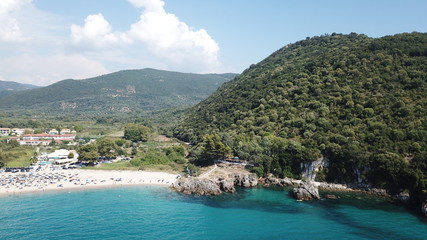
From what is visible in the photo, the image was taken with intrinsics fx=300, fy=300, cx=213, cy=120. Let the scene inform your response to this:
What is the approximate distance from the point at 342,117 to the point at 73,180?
61.5 meters

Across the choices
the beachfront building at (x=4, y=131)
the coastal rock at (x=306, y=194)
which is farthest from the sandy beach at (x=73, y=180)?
the beachfront building at (x=4, y=131)

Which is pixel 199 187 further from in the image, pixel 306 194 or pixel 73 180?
pixel 73 180

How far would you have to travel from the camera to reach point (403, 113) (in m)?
64.0

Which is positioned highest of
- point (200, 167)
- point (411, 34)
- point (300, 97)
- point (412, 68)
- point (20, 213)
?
point (411, 34)

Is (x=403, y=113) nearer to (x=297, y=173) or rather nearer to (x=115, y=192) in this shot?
(x=297, y=173)

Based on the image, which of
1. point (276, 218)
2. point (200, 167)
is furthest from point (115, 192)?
point (276, 218)

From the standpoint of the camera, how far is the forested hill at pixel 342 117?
56.6 m

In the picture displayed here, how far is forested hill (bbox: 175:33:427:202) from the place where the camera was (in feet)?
186

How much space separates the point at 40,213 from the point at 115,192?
13.5 metres

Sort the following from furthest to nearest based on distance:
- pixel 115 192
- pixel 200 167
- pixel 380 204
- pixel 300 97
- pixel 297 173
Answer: pixel 300 97 → pixel 200 167 → pixel 297 173 → pixel 115 192 → pixel 380 204

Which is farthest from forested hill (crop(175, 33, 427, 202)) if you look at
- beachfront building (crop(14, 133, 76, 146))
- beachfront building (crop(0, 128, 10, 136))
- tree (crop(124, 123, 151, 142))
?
beachfront building (crop(0, 128, 10, 136))

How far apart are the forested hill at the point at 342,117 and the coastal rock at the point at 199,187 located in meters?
12.2

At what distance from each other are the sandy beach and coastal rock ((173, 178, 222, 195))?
482 centimetres

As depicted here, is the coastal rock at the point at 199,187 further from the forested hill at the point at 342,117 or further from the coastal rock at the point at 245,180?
the forested hill at the point at 342,117
